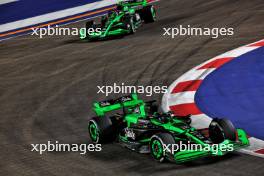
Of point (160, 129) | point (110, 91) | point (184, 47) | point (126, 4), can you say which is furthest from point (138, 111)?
point (126, 4)

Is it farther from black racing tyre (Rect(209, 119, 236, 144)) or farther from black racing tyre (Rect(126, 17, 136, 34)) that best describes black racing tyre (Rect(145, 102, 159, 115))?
black racing tyre (Rect(126, 17, 136, 34))

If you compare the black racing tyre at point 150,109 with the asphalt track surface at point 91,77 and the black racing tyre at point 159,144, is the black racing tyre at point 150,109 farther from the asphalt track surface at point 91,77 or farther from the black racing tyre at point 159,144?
the black racing tyre at point 159,144

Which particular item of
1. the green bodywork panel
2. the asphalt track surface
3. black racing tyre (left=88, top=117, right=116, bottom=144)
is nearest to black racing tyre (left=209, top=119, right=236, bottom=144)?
the asphalt track surface

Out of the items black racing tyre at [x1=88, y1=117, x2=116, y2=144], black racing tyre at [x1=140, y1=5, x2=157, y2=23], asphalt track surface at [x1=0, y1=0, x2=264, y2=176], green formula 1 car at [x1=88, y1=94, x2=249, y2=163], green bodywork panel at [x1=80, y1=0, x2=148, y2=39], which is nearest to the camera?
green formula 1 car at [x1=88, y1=94, x2=249, y2=163]

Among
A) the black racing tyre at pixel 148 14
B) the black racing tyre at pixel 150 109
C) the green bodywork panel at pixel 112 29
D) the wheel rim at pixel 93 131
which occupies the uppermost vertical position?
the black racing tyre at pixel 148 14

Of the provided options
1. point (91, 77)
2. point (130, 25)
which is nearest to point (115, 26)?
point (130, 25)

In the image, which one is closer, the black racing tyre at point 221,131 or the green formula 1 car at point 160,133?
the green formula 1 car at point 160,133

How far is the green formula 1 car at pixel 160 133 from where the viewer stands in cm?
821

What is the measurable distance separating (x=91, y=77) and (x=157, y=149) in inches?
215

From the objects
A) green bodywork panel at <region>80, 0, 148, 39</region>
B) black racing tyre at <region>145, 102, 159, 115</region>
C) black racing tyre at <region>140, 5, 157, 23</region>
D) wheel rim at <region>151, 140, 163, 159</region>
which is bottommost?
wheel rim at <region>151, 140, 163, 159</region>

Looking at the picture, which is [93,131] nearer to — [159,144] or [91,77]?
[159,144]

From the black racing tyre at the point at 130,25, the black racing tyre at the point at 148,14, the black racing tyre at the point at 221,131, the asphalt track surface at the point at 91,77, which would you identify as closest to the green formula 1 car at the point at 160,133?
the black racing tyre at the point at 221,131

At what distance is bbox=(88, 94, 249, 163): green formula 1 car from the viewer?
323 inches

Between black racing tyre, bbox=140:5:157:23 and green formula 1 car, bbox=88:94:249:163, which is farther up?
black racing tyre, bbox=140:5:157:23
